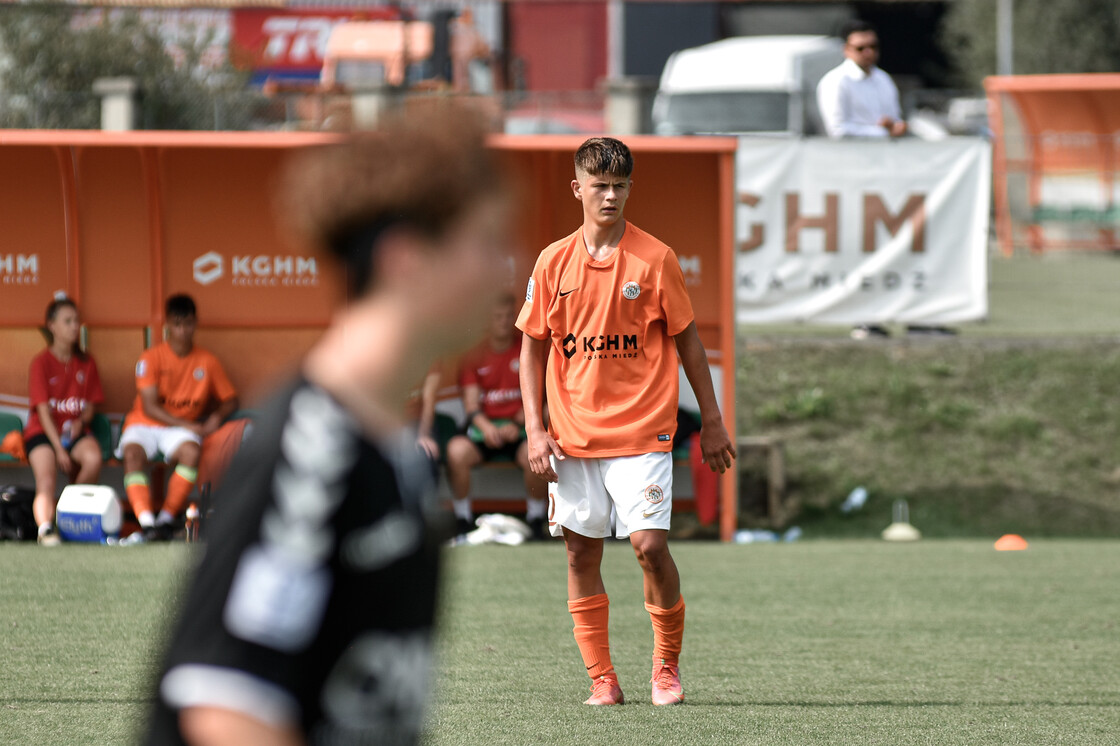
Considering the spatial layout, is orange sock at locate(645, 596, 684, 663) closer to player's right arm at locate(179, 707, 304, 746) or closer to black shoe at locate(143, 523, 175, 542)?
player's right arm at locate(179, 707, 304, 746)

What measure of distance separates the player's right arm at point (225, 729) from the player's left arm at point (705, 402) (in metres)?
3.53

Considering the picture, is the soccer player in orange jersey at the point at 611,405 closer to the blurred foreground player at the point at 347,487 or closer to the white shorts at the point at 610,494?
the white shorts at the point at 610,494

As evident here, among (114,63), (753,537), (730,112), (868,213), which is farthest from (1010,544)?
(114,63)

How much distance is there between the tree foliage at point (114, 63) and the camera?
23062 millimetres

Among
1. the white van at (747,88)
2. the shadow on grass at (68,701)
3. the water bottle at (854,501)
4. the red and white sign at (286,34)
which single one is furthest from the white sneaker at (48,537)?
the red and white sign at (286,34)

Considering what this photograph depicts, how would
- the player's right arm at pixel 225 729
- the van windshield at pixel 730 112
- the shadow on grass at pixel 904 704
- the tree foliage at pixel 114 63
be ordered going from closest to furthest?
the player's right arm at pixel 225 729 → the shadow on grass at pixel 904 704 → the van windshield at pixel 730 112 → the tree foliage at pixel 114 63

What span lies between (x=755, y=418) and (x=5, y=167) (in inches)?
246

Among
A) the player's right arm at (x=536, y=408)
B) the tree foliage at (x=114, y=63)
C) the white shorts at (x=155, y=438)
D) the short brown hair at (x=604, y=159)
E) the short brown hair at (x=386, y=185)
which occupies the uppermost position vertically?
the tree foliage at (x=114, y=63)

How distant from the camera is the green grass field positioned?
4680 millimetres

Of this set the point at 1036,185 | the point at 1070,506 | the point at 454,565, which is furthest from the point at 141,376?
the point at 1036,185

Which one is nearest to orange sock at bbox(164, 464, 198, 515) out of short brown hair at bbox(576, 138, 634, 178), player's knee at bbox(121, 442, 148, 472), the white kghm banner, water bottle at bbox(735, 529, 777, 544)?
player's knee at bbox(121, 442, 148, 472)

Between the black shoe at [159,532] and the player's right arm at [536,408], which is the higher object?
the player's right arm at [536,408]

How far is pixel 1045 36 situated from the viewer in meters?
35.9

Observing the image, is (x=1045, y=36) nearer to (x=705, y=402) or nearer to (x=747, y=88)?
(x=747, y=88)
